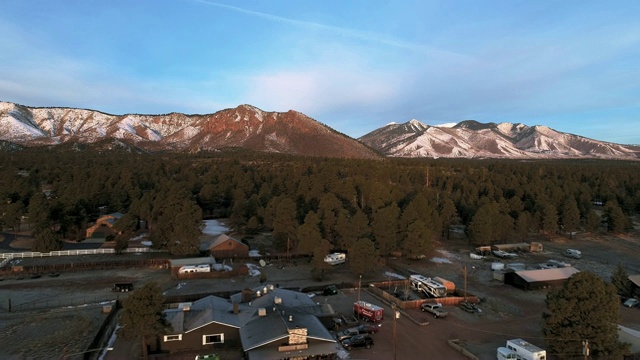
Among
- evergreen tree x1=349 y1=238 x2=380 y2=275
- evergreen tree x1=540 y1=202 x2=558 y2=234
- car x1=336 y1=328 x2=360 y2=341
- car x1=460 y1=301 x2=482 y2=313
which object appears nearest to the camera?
car x1=336 y1=328 x2=360 y2=341

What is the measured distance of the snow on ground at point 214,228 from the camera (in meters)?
54.0

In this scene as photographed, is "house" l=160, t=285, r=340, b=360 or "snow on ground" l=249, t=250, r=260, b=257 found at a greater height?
"house" l=160, t=285, r=340, b=360

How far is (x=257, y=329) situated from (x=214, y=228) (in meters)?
37.1

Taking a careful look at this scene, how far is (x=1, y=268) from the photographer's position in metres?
36.0

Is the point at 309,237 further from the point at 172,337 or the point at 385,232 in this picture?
the point at 172,337

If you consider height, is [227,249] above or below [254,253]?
above

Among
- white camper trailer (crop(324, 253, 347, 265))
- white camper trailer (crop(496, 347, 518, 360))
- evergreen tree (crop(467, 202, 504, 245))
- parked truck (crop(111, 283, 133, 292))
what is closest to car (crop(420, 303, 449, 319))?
white camper trailer (crop(496, 347, 518, 360))

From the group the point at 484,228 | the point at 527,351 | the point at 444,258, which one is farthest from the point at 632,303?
the point at 484,228

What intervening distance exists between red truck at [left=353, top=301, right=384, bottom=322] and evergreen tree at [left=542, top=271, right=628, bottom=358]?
8.84m

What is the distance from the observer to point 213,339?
2175 centimetres

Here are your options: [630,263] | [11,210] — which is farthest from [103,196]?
[630,263]

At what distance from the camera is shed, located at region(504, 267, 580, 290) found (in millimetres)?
32656

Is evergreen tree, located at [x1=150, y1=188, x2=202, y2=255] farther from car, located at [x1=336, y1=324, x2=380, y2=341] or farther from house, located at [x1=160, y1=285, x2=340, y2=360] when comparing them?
car, located at [x1=336, y1=324, x2=380, y2=341]

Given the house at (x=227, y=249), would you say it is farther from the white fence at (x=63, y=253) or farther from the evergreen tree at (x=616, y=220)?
the evergreen tree at (x=616, y=220)
